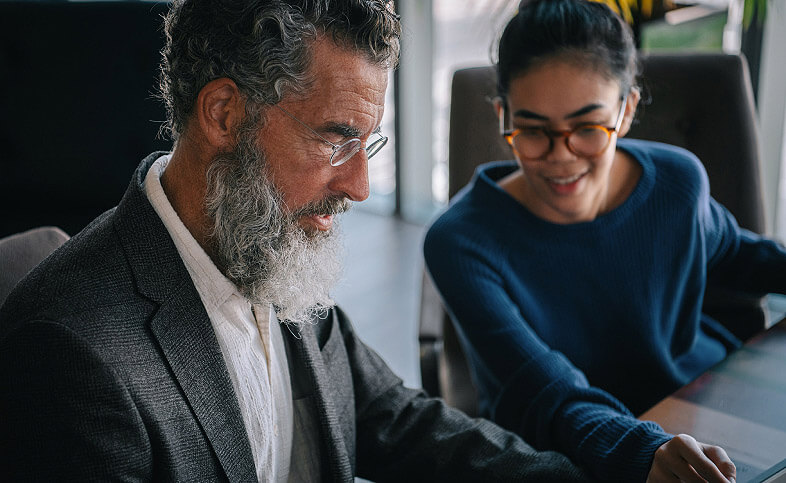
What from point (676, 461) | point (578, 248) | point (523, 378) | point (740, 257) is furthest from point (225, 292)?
point (740, 257)

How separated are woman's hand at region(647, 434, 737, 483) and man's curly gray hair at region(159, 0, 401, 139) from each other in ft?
2.20

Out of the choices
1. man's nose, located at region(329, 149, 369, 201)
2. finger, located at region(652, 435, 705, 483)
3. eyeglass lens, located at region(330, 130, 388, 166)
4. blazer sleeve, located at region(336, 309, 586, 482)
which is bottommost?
blazer sleeve, located at region(336, 309, 586, 482)

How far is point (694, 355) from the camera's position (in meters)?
1.56

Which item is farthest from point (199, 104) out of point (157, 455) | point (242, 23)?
point (157, 455)

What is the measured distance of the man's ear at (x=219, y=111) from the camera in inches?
37.4

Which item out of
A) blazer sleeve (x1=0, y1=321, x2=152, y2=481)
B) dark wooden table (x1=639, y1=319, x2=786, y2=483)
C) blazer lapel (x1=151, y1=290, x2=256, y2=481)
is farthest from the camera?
dark wooden table (x1=639, y1=319, x2=786, y2=483)

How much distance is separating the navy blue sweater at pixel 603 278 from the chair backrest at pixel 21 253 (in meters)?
0.70

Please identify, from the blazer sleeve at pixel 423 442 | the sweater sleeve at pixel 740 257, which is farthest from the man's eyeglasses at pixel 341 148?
the sweater sleeve at pixel 740 257

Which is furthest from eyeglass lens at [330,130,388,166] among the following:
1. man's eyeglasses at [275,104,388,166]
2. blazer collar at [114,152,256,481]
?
blazer collar at [114,152,256,481]

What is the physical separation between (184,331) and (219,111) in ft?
0.97

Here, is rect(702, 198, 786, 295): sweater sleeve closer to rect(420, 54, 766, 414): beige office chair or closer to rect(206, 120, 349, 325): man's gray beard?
rect(420, 54, 766, 414): beige office chair

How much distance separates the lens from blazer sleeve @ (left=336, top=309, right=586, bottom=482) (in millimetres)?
1081

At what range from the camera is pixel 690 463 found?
94 centimetres

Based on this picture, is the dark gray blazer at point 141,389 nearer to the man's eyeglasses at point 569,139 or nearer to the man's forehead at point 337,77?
the man's forehead at point 337,77
